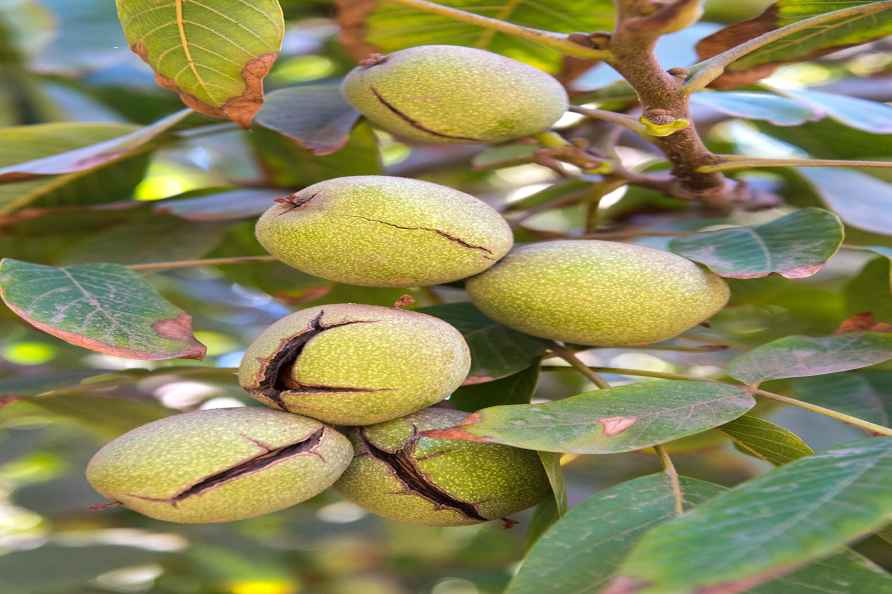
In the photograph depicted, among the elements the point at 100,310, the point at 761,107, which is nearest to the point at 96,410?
the point at 100,310

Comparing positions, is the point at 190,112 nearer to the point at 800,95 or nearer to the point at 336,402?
the point at 336,402

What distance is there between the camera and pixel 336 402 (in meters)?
0.66

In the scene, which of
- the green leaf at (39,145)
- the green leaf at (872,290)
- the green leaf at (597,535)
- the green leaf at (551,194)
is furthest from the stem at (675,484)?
the green leaf at (39,145)

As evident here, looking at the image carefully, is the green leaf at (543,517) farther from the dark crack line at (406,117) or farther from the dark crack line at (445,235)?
the dark crack line at (406,117)

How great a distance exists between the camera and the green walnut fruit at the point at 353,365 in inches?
26.0

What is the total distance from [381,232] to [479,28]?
1.60ft

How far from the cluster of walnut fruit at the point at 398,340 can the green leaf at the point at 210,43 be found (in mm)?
107

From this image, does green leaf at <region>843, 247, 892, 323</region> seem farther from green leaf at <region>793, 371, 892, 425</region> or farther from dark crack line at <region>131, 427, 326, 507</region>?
dark crack line at <region>131, 427, 326, 507</region>

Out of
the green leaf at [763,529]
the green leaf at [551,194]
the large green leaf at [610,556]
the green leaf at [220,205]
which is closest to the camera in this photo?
the green leaf at [763,529]

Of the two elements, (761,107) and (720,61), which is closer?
(720,61)

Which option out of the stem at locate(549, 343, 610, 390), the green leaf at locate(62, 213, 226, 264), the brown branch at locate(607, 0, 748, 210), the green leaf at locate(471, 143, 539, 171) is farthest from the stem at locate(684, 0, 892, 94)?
the green leaf at locate(62, 213, 226, 264)

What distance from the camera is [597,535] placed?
1.92ft

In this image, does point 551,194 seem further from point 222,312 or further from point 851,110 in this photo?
point 222,312

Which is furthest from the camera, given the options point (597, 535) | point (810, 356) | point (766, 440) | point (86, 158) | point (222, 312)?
point (222, 312)
